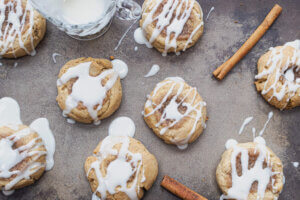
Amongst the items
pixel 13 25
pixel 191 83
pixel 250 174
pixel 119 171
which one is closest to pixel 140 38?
pixel 191 83

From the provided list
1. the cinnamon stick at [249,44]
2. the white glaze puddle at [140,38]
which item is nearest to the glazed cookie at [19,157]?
the white glaze puddle at [140,38]

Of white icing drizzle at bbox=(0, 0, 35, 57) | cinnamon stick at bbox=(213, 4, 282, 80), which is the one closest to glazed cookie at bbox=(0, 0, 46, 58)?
white icing drizzle at bbox=(0, 0, 35, 57)

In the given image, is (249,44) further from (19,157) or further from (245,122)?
(19,157)

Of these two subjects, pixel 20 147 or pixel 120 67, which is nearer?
pixel 20 147

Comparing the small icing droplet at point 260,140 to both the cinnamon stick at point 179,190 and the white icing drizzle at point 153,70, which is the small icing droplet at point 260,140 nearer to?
the cinnamon stick at point 179,190

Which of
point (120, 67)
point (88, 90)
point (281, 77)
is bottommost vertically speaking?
point (88, 90)
